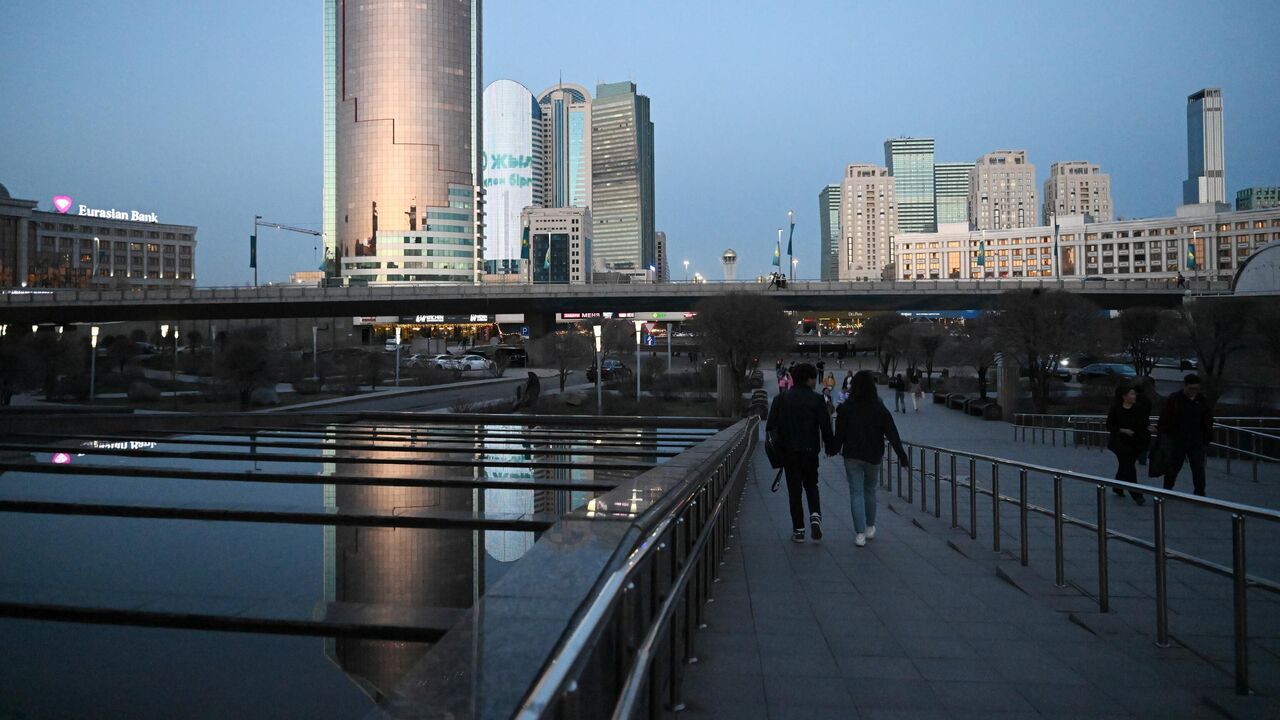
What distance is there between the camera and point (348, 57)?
518ft

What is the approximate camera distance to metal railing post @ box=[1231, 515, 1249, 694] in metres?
4.32

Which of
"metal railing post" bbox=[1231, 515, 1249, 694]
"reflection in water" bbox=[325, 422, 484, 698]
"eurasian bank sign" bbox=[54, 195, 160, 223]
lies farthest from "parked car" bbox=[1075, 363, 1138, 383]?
"eurasian bank sign" bbox=[54, 195, 160, 223]

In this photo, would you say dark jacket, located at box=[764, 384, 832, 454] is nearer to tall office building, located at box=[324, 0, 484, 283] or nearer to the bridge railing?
the bridge railing

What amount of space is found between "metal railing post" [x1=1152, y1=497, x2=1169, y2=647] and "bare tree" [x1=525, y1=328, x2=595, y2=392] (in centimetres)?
3779

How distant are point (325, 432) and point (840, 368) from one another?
198 ft

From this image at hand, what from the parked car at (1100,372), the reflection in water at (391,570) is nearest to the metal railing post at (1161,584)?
the reflection in water at (391,570)

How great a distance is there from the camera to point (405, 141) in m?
157

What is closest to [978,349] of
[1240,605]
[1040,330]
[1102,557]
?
[1040,330]

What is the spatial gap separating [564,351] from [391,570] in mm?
42462

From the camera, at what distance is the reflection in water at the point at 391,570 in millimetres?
5215

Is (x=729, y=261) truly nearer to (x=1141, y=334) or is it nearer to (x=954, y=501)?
(x=1141, y=334)

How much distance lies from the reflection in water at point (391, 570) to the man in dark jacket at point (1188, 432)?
908cm

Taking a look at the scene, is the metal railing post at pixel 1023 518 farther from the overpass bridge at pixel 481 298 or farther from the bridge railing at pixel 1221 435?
the overpass bridge at pixel 481 298

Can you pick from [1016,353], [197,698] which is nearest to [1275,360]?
[1016,353]
